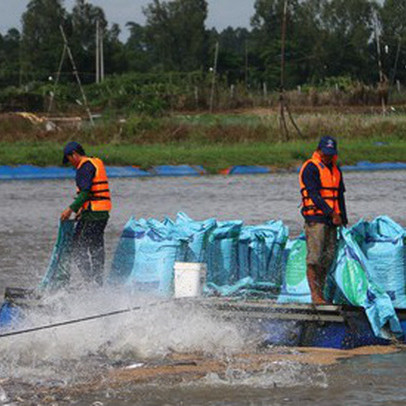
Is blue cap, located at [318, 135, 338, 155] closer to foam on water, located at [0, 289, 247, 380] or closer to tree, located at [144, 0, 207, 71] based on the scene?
foam on water, located at [0, 289, 247, 380]

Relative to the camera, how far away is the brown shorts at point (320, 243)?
10.4m

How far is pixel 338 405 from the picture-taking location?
8359 mm

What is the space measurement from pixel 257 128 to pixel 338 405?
2912 cm

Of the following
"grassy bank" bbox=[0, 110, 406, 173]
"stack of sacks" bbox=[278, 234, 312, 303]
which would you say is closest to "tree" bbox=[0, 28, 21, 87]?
"grassy bank" bbox=[0, 110, 406, 173]

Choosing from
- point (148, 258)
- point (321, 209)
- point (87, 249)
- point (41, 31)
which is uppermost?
point (41, 31)

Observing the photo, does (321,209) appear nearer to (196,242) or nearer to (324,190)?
(324,190)

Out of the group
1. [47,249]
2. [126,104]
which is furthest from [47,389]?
[126,104]

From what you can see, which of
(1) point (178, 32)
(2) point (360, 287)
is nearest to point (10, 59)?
(1) point (178, 32)

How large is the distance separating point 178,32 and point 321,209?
84.3m


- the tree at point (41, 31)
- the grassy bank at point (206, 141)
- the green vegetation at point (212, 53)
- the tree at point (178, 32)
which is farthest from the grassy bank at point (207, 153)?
the tree at point (178, 32)

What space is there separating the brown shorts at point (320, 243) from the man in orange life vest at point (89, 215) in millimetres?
2030

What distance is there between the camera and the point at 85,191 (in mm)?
11008

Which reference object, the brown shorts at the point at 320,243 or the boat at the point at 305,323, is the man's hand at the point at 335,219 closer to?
the brown shorts at the point at 320,243

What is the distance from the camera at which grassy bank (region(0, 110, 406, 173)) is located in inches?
1244
